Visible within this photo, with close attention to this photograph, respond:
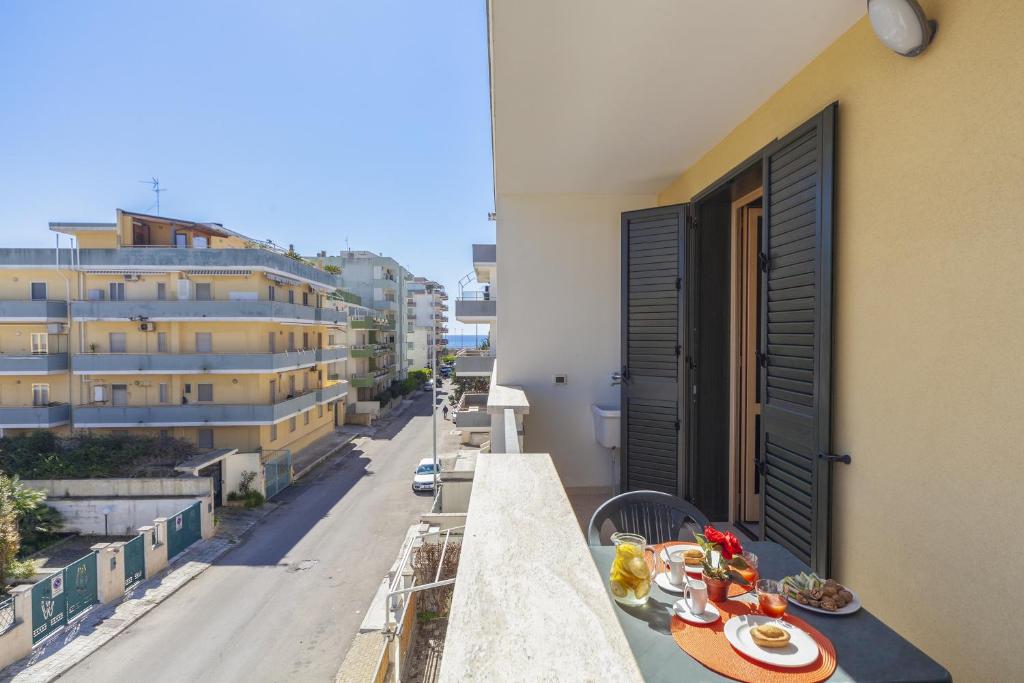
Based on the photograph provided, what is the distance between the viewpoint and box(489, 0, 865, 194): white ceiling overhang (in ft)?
5.93

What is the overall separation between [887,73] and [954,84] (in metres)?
0.34

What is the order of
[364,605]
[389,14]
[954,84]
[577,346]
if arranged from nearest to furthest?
[954,84] → [577,346] → [389,14] → [364,605]

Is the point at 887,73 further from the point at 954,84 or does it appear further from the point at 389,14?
the point at 389,14

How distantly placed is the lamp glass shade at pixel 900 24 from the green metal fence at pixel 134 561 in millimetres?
11424

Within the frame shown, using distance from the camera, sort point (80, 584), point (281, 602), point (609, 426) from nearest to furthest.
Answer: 1. point (609, 426)
2. point (80, 584)
3. point (281, 602)

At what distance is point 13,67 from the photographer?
10477 millimetres

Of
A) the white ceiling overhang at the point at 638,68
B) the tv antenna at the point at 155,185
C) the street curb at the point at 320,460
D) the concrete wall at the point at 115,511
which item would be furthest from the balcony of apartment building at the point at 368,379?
the white ceiling overhang at the point at 638,68

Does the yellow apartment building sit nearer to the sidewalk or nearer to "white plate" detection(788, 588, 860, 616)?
the sidewalk

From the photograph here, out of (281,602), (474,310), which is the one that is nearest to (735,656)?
(474,310)

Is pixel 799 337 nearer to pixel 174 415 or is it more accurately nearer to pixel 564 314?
pixel 564 314

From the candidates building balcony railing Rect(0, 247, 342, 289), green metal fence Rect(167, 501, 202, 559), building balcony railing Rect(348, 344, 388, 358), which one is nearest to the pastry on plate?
green metal fence Rect(167, 501, 202, 559)

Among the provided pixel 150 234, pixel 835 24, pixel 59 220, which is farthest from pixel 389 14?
pixel 59 220

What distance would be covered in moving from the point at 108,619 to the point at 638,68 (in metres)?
10.6

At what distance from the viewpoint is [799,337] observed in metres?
2.24
